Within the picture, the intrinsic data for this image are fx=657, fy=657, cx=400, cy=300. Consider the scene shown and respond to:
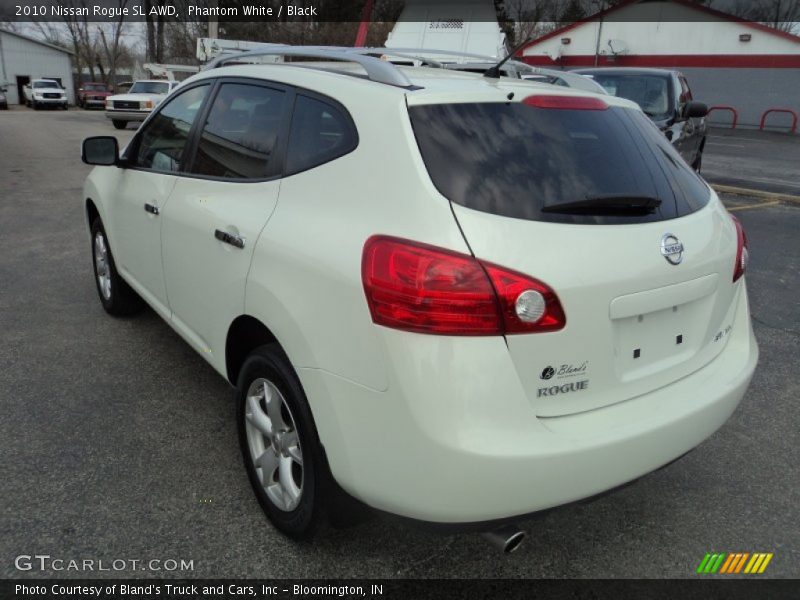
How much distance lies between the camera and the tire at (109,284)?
14.6 ft

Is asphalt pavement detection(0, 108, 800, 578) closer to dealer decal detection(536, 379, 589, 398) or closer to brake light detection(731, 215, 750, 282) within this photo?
dealer decal detection(536, 379, 589, 398)

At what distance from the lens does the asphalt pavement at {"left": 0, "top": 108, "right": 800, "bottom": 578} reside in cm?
240

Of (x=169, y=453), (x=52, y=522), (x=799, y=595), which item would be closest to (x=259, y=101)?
(x=169, y=453)

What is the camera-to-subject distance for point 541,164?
2.11 meters

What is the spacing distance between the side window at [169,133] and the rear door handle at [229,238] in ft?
2.58

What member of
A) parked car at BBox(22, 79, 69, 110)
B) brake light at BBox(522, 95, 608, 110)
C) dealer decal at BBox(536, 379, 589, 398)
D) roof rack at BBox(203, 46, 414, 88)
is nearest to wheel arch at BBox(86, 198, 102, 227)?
roof rack at BBox(203, 46, 414, 88)

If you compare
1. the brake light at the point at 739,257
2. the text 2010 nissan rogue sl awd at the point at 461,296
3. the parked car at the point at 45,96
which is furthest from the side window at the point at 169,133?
the parked car at the point at 45,96

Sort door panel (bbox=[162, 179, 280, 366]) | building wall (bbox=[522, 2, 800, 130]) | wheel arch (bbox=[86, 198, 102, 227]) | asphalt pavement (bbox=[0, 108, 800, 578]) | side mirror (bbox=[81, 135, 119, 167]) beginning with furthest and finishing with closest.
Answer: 1. building wall (bbox=[522, 2, 800, 130])
2. wheel arch (bbox=[86, 198, 102, 227])
3. side mirror (bbox=[81, 135, 119, 167])
4. door panel (bbox=[162, 179, 280, 366])
5. asphalt pavement (bbox=[0, 108, 800, 578])

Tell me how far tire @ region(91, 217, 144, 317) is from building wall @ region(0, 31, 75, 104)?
54.9 m

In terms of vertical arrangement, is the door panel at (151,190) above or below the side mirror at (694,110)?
below

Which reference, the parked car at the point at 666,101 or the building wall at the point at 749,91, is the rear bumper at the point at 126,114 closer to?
the parked car at the point at 666,101

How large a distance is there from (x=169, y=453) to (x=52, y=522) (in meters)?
0.59

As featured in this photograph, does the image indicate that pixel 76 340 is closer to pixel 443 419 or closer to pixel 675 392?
pixel 443 419

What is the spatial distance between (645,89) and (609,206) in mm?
8119
